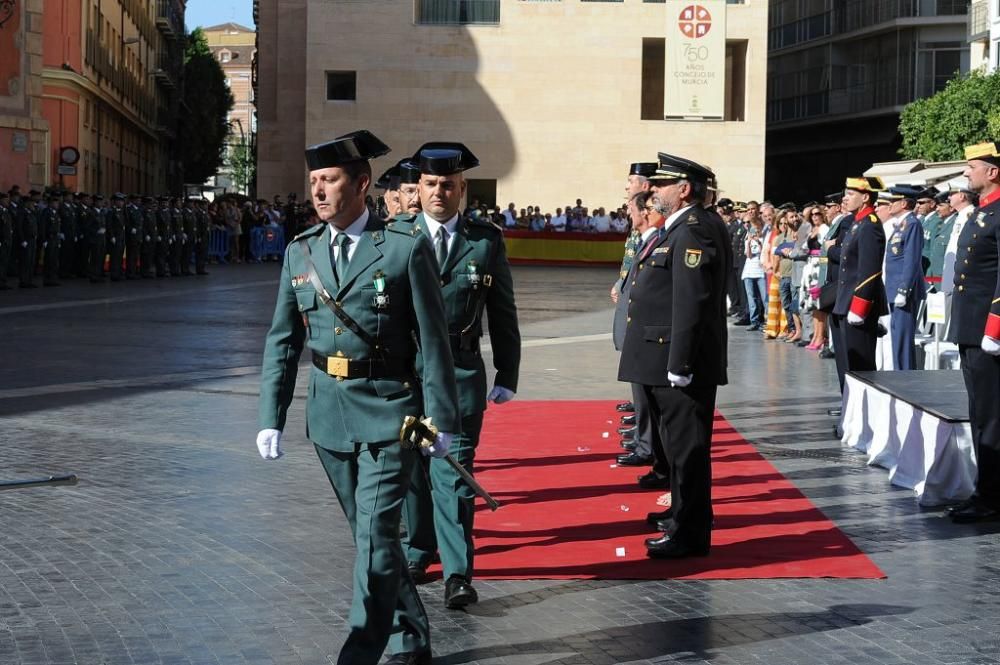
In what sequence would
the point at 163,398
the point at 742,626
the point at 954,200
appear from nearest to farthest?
the point at 742,626
the point at 163,398
the point at 954,200

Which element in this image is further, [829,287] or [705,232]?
[829,287]

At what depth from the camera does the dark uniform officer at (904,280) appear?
44.3ft

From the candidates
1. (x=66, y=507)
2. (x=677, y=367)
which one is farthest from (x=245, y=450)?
(x=677, y=367)

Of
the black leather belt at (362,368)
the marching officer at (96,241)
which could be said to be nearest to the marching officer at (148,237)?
the marching officer at (96,241)

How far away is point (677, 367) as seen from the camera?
24.1 feet

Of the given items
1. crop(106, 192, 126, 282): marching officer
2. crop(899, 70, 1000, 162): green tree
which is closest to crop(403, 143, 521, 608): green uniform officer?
crop(106, 192, 126, 282): marching officer

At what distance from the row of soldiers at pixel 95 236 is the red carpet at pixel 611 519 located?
1939 cm

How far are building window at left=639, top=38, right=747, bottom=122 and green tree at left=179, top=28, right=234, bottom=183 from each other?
131 feet

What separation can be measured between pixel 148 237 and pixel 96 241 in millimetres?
2665

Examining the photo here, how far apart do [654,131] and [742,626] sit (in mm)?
47944

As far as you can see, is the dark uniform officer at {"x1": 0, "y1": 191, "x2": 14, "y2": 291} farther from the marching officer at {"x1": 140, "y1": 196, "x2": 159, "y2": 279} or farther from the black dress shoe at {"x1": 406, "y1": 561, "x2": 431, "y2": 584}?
the black dress shoe at {"x1": 406, "y1": 561, "x2": 431, "y2": 584}

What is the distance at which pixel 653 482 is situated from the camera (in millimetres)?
9523

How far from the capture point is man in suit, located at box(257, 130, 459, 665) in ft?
16.9

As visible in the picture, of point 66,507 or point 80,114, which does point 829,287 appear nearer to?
point 66,507
